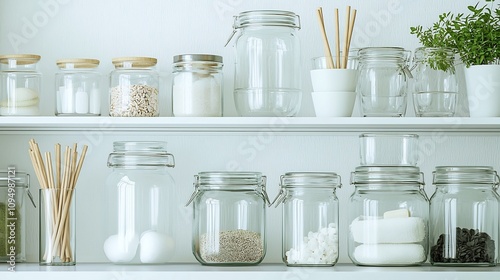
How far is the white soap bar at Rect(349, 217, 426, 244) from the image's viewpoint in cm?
163

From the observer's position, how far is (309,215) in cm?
169

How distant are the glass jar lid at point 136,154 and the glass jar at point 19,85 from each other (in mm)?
191

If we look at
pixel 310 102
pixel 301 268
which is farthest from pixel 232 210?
pixel 310 102

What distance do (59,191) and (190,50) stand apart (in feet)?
1.46

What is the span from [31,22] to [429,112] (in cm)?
93

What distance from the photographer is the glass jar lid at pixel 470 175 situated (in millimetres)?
1678

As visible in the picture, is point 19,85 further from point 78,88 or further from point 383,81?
point 383,81

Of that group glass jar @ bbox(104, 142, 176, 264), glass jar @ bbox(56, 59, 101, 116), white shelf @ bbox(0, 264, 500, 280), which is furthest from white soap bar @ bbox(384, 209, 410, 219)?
glass jar @ bbox(56, 59, 101, 116)

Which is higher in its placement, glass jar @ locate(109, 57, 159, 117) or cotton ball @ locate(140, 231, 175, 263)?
glass jar @ locate(109, 57, 159, 117)

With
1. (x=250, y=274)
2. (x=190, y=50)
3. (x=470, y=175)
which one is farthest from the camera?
(x=190, y=50)

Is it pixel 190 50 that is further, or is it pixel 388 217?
pixel 190 50

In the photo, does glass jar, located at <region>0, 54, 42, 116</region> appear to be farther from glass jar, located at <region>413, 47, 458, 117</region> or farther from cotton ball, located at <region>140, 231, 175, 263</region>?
glass jar, located at <region>413, 47, 458, 117</region>

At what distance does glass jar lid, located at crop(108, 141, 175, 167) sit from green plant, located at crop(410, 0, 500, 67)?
0.62 metres

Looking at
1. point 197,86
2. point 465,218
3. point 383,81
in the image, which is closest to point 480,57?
point 383,81
